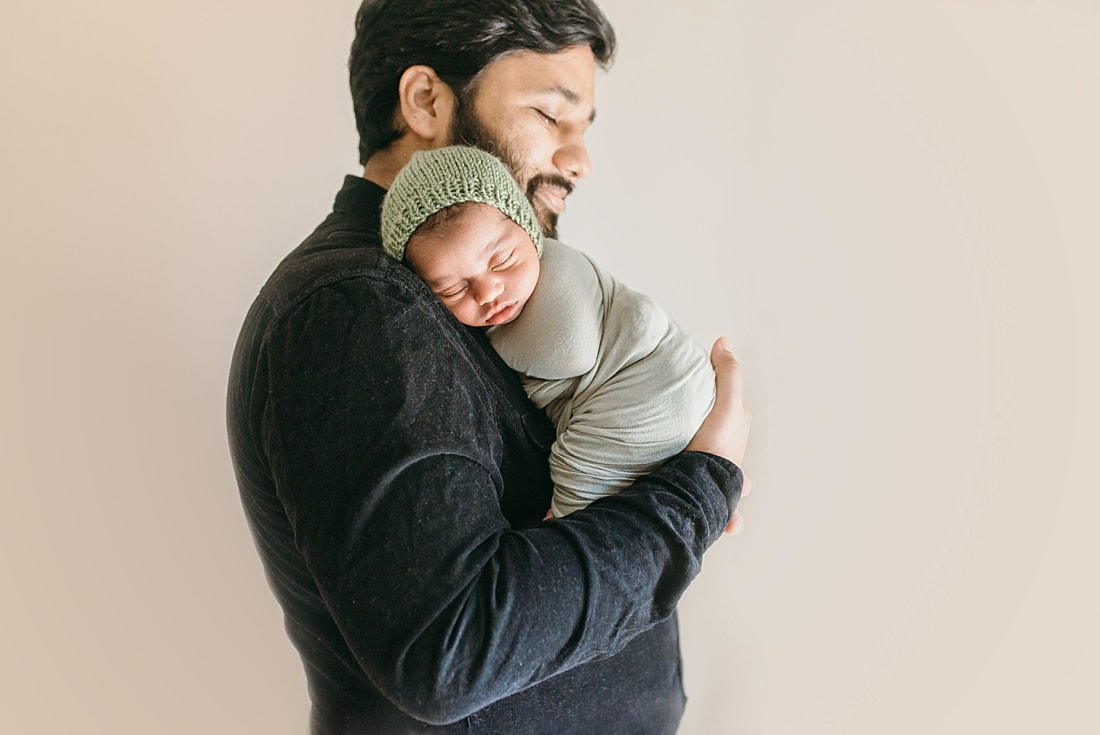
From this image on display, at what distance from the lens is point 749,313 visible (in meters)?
1.84

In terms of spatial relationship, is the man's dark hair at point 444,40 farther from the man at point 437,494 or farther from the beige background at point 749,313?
the beige background at point 749,313

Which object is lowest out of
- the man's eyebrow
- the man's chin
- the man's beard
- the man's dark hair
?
the man's chin

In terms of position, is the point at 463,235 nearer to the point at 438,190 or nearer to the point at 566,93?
the point at 438,190

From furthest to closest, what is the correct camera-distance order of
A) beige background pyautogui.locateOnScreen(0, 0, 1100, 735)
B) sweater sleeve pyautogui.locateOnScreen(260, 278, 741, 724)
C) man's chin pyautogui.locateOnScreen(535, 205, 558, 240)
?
beige background pyautogui.locateOnScreen(0, 0, 1100, 735), man's chin pyautogui.locateOnScreen(535, 205, 558, 240), sweater sleeve pyautogui.locateOnScreen(260, 278, 741, 724)

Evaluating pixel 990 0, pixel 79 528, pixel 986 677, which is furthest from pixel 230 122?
pixel 986 677

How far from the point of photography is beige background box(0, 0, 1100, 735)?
158 cm

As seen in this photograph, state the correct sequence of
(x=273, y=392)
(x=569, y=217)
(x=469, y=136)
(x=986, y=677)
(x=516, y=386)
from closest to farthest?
(x=273, y=392) → (x=516, y=386) → (x=469, y=136) → (x=986, y=677) → (x=569, y=217)

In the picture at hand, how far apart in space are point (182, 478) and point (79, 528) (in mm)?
205

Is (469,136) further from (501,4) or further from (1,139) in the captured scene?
(1,139)

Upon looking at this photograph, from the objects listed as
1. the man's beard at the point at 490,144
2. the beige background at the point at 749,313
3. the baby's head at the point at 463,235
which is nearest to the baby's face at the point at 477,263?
the baby's head at the point at 463,235

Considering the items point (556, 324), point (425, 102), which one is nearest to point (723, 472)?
point (556, 324)

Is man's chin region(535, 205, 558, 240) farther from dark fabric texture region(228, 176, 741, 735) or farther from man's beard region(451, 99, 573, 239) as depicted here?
dark fabric texture region(228, 176, 741, 735)

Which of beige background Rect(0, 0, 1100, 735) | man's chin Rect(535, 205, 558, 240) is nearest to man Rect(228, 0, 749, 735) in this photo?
man's chin Rect(535, 205, 558, 240)

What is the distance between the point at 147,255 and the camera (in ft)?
5.33
